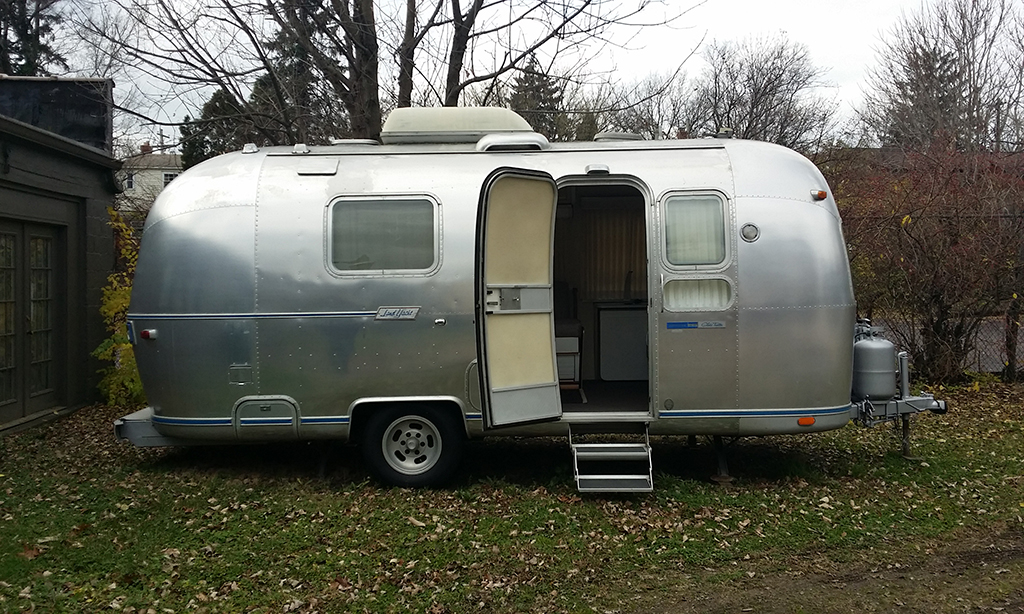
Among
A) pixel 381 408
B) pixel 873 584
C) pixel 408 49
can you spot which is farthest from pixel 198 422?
pixel 408 49

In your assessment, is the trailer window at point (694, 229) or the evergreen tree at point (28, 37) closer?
the trailer window at point (694, 229)

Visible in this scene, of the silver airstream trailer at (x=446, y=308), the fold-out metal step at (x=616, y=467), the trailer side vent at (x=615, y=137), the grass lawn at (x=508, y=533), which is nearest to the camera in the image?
the grass lawn at (x=508, y=533)

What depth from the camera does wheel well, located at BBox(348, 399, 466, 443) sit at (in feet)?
21.0

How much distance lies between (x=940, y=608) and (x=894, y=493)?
6.84 feet

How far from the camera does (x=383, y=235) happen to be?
253 inches

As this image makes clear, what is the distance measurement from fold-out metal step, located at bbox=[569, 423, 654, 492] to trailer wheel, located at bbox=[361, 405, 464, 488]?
1025 mm

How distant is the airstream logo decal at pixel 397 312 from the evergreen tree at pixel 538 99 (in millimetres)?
5686

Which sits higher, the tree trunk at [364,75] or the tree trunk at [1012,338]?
the tree trunk at [364,75]

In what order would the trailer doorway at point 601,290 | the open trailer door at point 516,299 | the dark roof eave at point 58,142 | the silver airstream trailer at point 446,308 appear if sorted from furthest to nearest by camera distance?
the trailer doorway at point 601,290, the dark roof eave at point 58,142, the silver airstream trailer at point 446,308, the open trailer door at point 516,299

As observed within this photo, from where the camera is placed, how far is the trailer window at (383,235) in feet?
20.9

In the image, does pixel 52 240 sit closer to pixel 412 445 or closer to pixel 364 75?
pixel 364 75

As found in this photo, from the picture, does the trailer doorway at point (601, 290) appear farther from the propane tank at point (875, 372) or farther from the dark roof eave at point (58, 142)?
the dark roof eave at point (58, 142)

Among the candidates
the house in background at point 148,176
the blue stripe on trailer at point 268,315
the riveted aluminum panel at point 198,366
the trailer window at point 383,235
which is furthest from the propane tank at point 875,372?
the house in background at point 148,176

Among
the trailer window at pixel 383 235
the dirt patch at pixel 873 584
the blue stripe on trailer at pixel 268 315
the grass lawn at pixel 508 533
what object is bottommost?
the dirt patch at pixel 873 584
